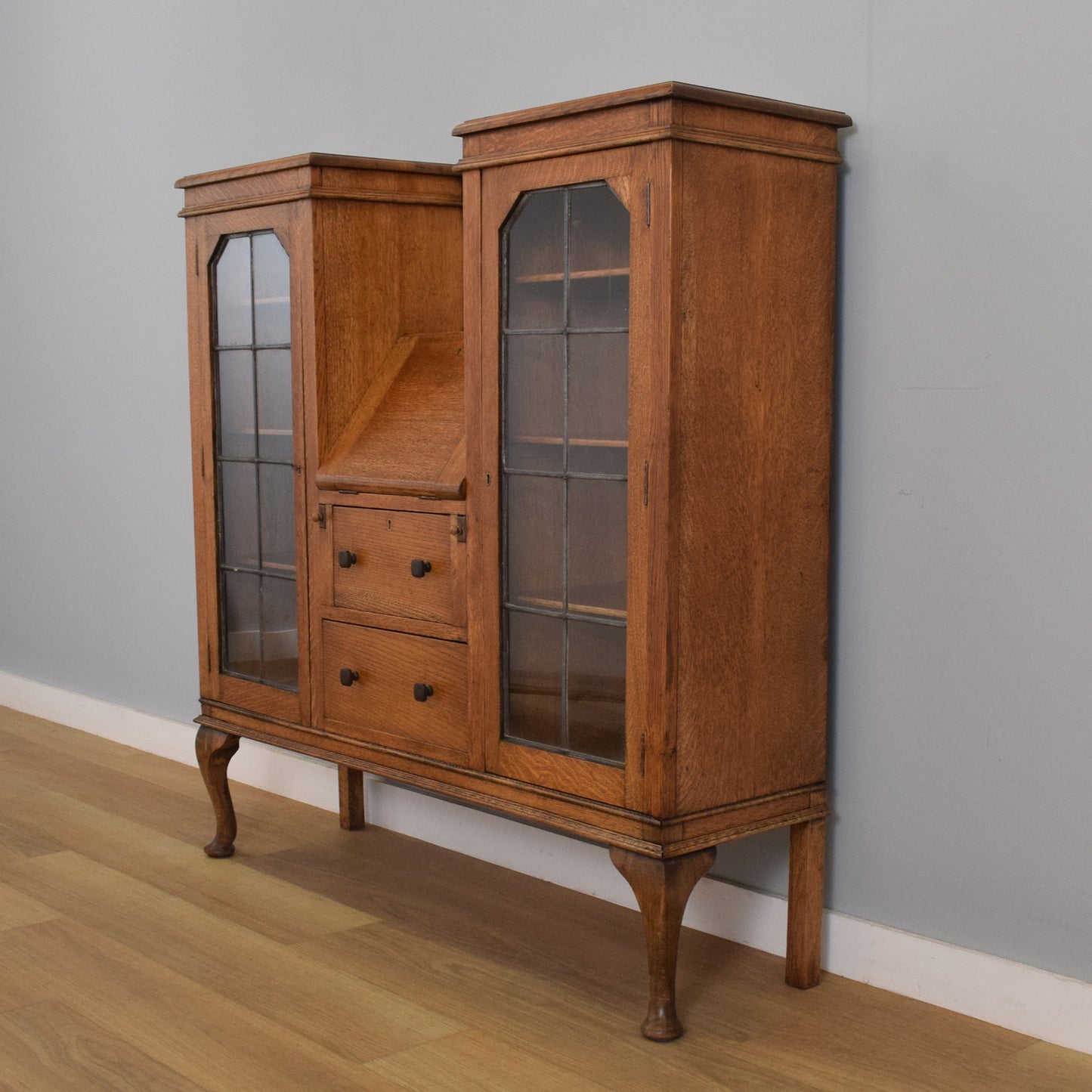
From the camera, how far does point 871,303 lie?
2359mm

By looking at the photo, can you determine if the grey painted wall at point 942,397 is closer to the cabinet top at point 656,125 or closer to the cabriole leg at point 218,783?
the cabinet top at point 656,125

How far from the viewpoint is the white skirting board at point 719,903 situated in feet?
7.31

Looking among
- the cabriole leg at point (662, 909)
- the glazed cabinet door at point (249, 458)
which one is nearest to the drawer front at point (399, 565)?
the glazed cabinet door at point (249, 458)

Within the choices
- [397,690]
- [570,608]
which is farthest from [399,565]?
[570,608]

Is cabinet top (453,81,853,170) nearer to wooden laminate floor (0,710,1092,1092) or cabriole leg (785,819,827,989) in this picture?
cabriole leg (785,819,827,989)

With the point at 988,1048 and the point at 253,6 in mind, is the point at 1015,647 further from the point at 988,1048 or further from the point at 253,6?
the point at 253,6

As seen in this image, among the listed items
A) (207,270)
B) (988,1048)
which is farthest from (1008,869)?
(207,270)

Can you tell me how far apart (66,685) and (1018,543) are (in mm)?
3413

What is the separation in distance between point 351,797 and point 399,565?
3.16ft

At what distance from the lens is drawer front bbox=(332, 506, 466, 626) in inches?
100

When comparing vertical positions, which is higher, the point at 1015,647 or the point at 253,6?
the point at 253,6

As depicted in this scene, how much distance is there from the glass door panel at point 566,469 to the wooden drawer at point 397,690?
0.57ft

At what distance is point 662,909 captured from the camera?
221 centimetres

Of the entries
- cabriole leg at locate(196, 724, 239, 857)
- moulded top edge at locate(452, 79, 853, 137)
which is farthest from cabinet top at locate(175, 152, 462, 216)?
→ cabriole leg at locate(196, 724, 239, 857)
